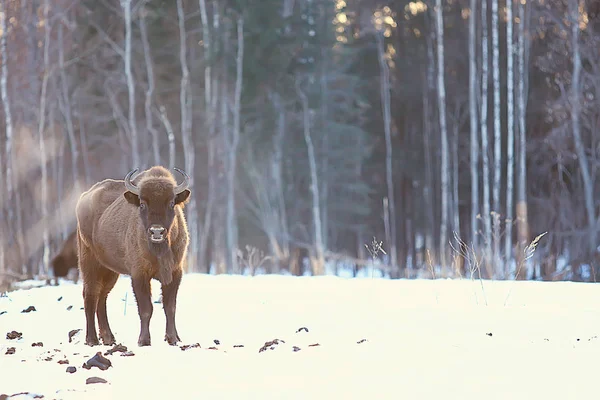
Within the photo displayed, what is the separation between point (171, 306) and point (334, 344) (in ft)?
6.05

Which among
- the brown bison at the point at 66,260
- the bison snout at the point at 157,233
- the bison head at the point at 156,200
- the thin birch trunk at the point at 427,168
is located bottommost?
the brown bison at the point at 66,260

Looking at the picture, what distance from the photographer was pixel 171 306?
7.81m

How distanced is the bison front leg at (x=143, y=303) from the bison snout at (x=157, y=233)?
0.62m

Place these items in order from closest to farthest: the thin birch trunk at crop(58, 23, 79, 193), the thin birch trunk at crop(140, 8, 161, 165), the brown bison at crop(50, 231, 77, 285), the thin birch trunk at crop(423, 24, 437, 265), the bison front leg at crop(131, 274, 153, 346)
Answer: the bison front leg at crop(131, 274, 153, 346), the brown bison at crop(50, 231, 77, 285), the thin birch trunk at crop(140, 8, 161, 165), the thin birch trunk at crop(58, 23, 79, 193), the thin birch trunk at crop(423, 24, 437, 265)

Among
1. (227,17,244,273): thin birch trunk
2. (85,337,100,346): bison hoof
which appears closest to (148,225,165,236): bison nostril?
(85,337,100,346): bison hoof

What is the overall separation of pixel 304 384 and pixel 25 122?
2613 centimetres

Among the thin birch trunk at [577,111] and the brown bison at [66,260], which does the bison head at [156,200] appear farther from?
the thin birch trunk at [577,111]

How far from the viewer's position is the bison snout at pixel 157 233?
7.42 metres

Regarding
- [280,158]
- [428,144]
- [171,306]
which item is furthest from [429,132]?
[171,306]

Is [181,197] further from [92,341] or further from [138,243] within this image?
[92,341]

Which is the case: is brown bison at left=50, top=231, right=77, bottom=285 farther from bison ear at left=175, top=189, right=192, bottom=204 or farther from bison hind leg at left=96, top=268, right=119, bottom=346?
bison ear at left=175, top=189, right=192, bottom=204

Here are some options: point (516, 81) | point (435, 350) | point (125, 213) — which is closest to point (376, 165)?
point (516, 81)

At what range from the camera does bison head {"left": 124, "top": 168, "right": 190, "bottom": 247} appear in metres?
7.52

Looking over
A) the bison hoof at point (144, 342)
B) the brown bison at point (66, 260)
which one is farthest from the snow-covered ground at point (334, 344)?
the brown bison at point (66, 260)
